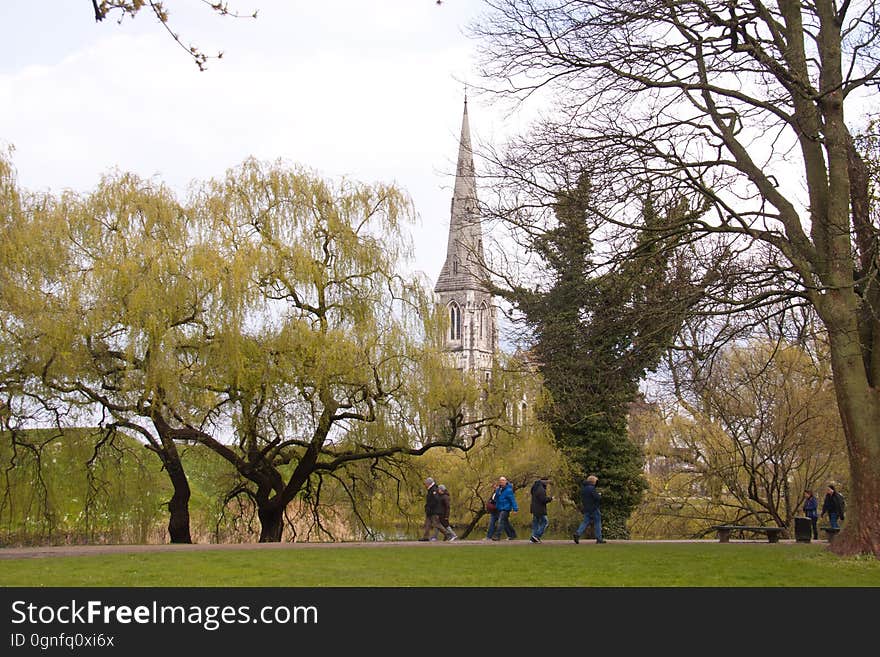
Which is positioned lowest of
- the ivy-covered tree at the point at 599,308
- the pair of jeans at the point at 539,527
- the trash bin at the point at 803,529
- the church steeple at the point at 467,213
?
the trash bin at the point at 803,529

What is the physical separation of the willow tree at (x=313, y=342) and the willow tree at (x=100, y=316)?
35.9 inches

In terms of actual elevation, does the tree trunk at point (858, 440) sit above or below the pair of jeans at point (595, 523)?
above

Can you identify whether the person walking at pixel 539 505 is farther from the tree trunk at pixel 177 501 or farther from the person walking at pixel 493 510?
the tree trunk at pixel 177 501

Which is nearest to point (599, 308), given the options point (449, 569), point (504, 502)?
point (449, 569)

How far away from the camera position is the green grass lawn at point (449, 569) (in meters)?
12.7

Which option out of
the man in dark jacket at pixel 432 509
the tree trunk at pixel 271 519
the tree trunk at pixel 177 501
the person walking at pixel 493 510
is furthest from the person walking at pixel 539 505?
the tree trunk at pixel 177 501

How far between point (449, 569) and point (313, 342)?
414 inches

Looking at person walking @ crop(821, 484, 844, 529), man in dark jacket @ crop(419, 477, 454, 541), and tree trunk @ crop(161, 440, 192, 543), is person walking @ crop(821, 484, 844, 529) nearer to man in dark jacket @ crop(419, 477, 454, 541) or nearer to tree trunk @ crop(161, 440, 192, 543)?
man in dark jacket @ crop(419, 477, 454, 541)

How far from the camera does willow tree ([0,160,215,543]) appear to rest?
21.9m

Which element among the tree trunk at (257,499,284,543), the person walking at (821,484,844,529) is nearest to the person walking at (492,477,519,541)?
the tree trunk at (257,499,284,543)

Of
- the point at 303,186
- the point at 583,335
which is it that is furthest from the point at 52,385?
the point at 583,335

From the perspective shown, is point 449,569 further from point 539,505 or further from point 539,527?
point 539,505

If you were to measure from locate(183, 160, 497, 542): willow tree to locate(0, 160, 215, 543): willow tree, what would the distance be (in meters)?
0.91
